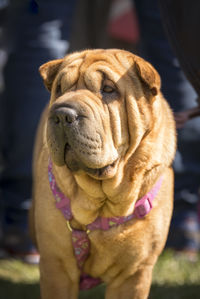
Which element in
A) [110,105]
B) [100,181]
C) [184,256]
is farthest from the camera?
[184,256]

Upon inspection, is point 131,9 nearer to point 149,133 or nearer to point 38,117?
point 38,117

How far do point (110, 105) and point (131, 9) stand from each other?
9.92 feet

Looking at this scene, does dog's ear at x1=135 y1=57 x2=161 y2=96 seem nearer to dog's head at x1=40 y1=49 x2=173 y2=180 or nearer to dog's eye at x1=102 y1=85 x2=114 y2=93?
dog's head at x1=40 y1=49 x2=173 y2=180

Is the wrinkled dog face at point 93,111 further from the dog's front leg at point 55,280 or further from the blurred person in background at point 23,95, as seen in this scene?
the blurred person in background at point 23,95

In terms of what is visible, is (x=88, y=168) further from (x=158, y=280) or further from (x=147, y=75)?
(x=158, y=280)

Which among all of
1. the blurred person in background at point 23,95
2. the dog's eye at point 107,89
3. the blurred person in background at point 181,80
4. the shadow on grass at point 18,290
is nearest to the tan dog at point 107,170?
the dog's eye at point 107,89

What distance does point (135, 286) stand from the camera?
2451 mm

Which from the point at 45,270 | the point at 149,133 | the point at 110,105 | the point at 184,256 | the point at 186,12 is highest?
the point at 186,12

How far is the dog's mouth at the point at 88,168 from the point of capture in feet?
7.26

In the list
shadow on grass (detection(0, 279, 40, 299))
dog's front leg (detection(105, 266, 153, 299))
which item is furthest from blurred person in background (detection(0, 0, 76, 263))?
dog's front leg (detection(105, 266, 153, 299))

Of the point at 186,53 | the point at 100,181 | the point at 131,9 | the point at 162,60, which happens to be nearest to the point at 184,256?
the point at 162,60

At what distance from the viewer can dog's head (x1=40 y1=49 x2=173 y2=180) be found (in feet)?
7.03

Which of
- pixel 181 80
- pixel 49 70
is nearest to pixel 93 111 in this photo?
pixel 49 70

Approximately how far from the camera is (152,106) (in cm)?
235
